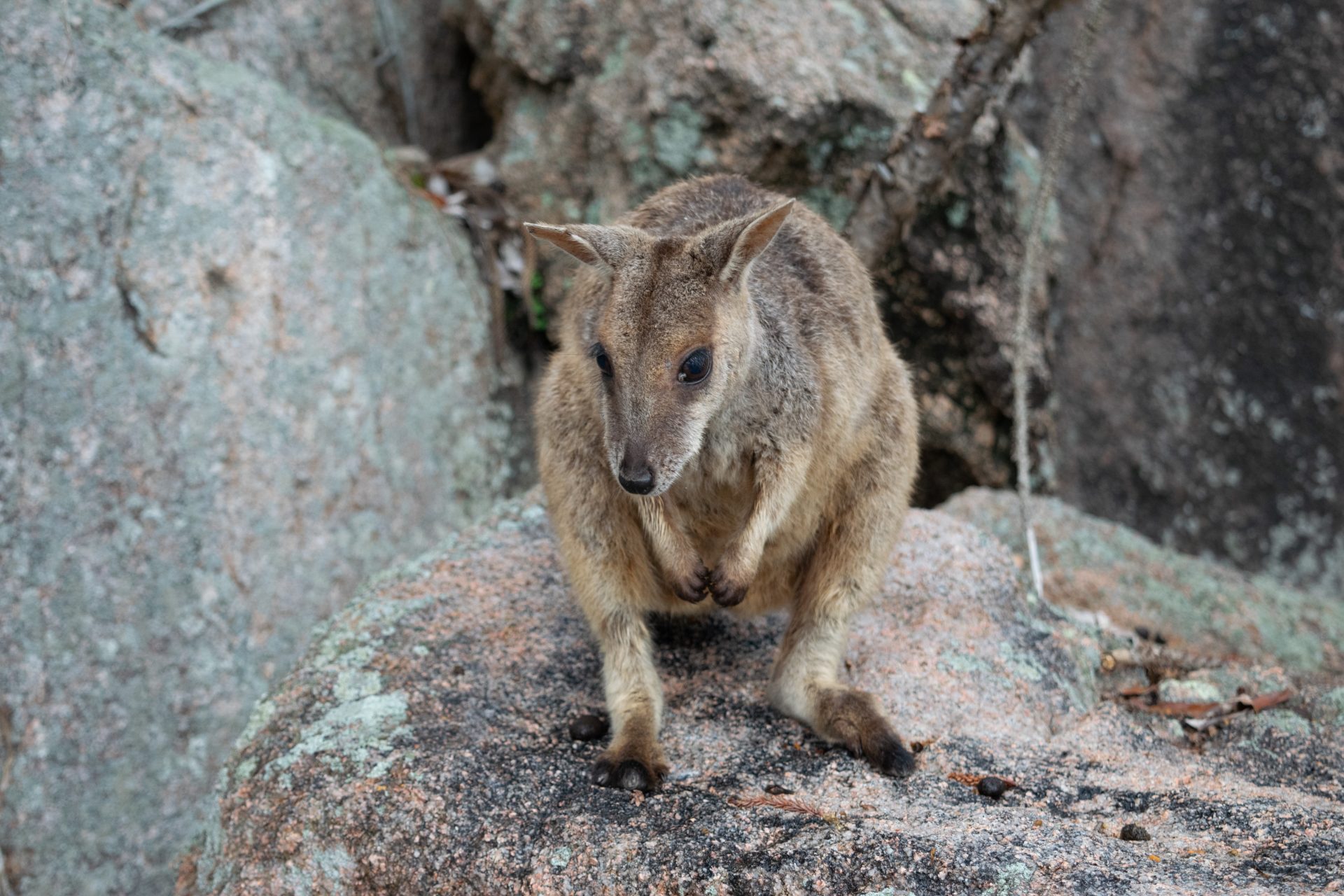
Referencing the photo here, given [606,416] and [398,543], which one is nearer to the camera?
[606,416]

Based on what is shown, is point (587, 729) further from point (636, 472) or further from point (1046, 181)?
point (1046, 181)

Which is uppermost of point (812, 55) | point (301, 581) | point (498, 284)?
point (812, 55)

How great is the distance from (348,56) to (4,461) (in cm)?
342

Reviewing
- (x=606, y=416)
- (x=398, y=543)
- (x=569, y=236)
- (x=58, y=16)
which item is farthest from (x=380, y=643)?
(x=58, y=16)

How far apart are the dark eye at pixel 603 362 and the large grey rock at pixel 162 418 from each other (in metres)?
2.95

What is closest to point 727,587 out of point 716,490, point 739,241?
point 716,490

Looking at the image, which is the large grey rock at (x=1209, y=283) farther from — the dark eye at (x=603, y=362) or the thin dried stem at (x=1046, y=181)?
the dark eye at (x=603, y=362)

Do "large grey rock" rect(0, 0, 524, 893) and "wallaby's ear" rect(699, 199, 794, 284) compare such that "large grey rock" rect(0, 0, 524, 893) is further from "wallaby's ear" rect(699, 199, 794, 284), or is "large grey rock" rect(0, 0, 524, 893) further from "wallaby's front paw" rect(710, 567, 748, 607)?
"wallaby's ear" rect(699, 199, 794, 284)

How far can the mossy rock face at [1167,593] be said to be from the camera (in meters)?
6.39

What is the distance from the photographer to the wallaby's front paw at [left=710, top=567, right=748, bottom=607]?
4.19 m

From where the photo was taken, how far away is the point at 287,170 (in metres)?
6.62

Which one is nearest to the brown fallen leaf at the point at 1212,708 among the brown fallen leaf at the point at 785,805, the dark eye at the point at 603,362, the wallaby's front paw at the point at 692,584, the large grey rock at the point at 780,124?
the brown fallen leaf at the point at 785,805

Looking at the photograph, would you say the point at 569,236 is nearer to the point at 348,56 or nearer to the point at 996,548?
the point at 996,548

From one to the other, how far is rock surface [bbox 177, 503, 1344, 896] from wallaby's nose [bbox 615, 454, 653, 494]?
38.3 inches
